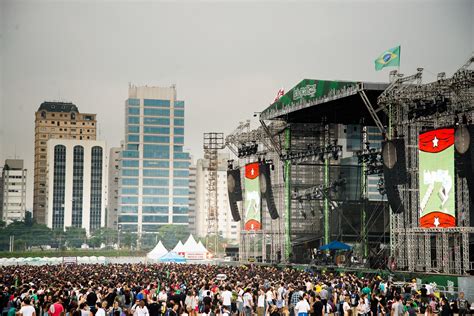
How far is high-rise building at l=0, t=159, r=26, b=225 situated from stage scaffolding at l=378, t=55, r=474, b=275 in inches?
5661

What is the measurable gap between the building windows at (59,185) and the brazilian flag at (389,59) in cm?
12139

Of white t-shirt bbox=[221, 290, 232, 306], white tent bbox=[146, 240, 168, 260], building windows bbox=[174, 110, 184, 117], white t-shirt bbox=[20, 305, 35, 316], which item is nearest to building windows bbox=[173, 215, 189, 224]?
building windows bbox=[174, 110, 184, 117]

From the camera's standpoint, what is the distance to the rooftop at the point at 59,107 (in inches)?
6969

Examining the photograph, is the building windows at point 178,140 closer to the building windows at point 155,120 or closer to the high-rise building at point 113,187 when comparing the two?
the building windows at point 155,120

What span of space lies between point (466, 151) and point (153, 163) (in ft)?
467

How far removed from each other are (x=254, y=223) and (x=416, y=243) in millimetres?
22294

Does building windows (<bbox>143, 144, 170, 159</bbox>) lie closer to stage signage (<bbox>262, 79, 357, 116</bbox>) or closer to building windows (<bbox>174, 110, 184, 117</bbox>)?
building windows (<bbox>174, 110, 184, 117</bbox>)

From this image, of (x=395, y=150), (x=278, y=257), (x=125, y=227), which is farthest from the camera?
(x=125, y=227)

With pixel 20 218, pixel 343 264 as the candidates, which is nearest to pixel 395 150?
pixel 343 264

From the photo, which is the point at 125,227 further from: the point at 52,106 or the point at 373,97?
the point at 373,97

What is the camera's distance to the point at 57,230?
148 metres

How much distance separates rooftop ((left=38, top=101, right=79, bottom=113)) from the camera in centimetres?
17700

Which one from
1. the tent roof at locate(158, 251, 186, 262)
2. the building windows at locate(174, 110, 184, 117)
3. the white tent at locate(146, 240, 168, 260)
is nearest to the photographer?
the tent roof at locate(158, 251, 186, 262)

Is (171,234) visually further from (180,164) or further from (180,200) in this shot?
(180,164)
